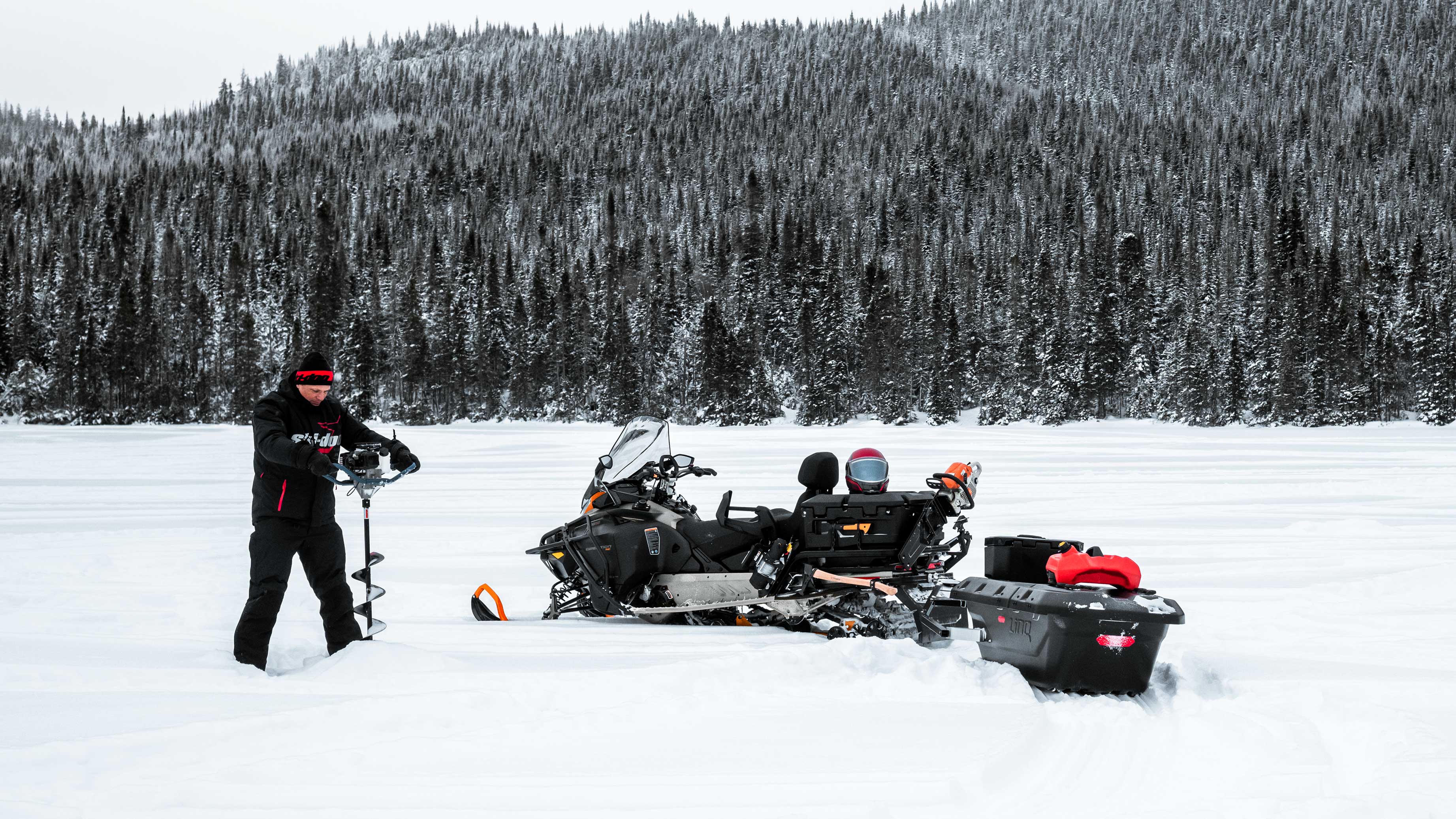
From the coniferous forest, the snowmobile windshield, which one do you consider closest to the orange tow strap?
the snowmobile windshield

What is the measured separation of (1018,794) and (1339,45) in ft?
584

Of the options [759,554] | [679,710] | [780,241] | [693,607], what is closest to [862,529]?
[759,554]

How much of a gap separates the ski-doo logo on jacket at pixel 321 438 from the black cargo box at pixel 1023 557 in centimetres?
326

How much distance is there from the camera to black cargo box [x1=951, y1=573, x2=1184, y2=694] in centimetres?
397

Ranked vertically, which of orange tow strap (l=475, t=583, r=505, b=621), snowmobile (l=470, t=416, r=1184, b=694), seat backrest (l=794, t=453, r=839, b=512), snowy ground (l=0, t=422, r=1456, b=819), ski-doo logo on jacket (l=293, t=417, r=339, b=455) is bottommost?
orange tow strap (l=475, t=583, r=505, b=621)

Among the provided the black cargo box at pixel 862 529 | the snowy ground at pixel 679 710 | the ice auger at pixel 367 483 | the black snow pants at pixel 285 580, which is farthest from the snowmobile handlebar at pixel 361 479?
the black cargo box at pixel 862 529

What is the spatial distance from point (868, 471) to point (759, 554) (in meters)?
0.89

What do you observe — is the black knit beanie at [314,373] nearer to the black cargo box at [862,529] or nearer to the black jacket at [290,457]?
the black jacket at [290,457]

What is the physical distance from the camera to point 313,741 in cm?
334

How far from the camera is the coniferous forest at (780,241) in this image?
54219mm

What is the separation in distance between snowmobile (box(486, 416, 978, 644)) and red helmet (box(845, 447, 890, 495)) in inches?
3.5

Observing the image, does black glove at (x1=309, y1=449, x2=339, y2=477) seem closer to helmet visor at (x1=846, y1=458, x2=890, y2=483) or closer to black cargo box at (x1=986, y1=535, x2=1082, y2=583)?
A: helmet visor at (x1=846, y1=458, x2=890, y2=483)

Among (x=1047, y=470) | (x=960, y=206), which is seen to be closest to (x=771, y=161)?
(x=960, y=206)

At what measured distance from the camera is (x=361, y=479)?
182 inches
